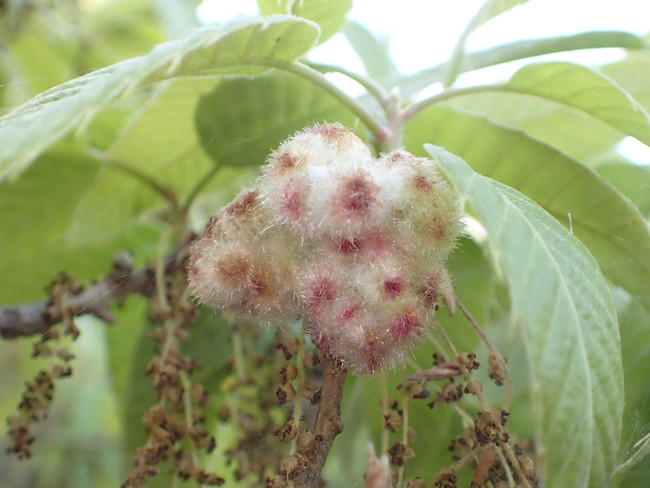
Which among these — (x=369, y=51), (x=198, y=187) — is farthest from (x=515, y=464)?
(x=369, y=51)

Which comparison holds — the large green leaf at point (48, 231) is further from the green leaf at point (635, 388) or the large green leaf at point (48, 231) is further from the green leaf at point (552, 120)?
the green leaf at point (635, 388)

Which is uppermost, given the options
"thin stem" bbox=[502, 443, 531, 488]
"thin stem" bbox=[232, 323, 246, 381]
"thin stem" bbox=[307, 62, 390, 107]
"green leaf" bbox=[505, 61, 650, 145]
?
"green leaf" bbox=[505, 61, 650, 145]

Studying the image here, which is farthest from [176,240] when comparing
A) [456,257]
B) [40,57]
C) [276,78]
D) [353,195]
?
[40,57]

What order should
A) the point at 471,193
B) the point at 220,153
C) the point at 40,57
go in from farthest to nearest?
1. the point at 40,57
2. the point at 220,153
3. the point at 471,193

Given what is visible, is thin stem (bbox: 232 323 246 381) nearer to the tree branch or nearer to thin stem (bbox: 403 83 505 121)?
the tree branch

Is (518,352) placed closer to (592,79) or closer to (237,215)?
(592,79)

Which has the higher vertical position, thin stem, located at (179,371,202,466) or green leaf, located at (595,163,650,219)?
green leaf, located at (595,163,650,219)

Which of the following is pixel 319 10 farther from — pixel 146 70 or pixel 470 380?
pixel 470 380

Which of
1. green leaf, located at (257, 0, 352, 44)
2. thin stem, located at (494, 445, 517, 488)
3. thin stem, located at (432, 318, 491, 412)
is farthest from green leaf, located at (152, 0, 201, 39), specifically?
thin stem, located at (494, 445, 517, 488)
